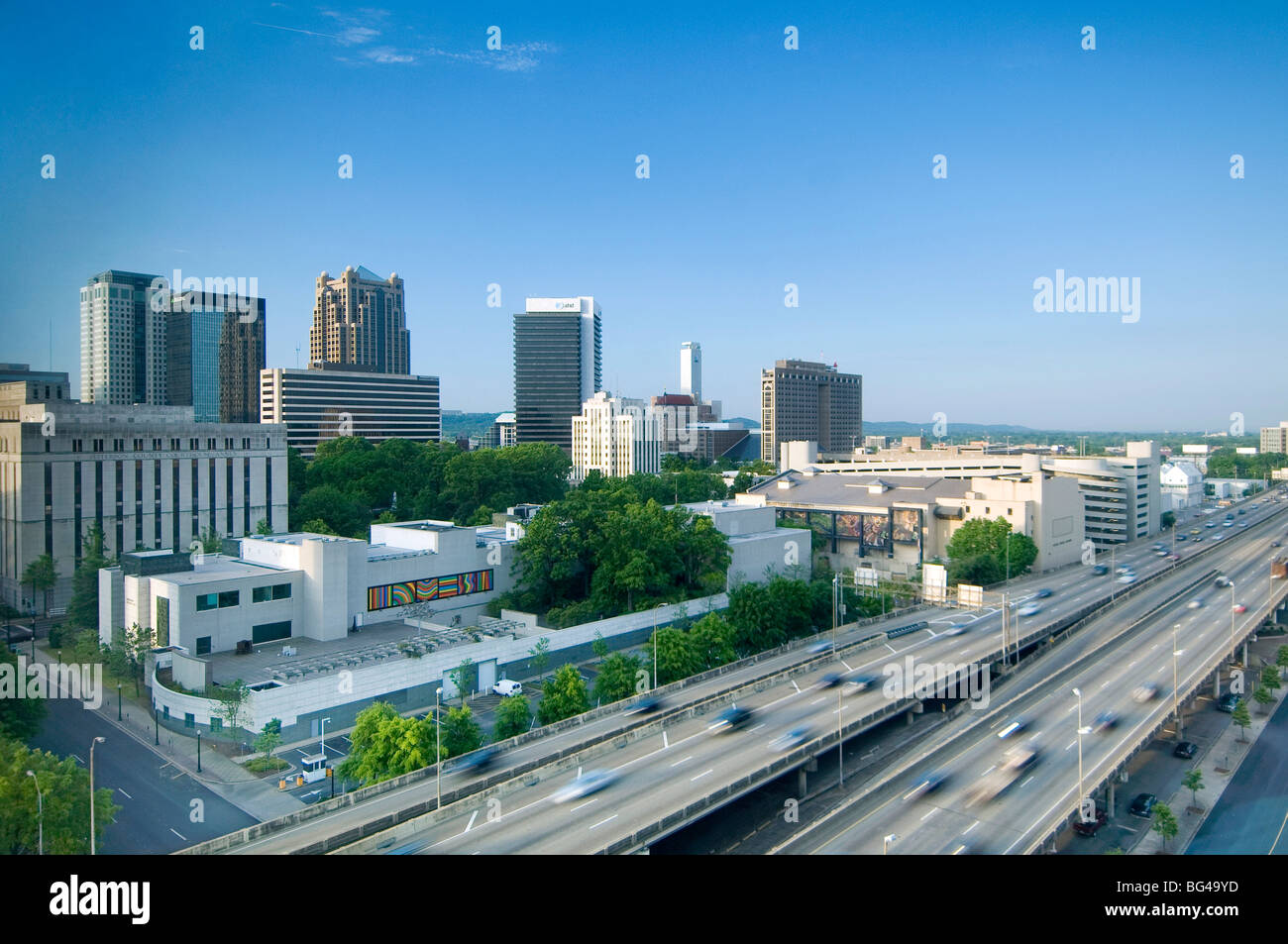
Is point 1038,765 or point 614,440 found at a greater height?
point 614,440

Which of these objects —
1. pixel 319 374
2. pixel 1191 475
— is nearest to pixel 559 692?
pixel 319 374

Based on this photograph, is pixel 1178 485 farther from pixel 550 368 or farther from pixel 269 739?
pixel 269 739

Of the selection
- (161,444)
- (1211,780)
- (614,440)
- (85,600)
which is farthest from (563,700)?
(614,440)

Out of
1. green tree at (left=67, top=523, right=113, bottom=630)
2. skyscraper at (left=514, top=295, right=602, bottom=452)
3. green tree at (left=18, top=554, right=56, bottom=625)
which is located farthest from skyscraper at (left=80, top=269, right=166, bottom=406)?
green tree at (left=67, top=523, right=113, bottom=630)

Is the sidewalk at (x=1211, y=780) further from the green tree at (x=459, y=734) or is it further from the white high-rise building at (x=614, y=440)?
the white high-rise building at (x=614, y=440)

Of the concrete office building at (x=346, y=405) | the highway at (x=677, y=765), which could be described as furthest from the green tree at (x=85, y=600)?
the concrete office building at (x=346, y=405)

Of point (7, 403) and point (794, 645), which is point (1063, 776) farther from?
point (7, 403)
